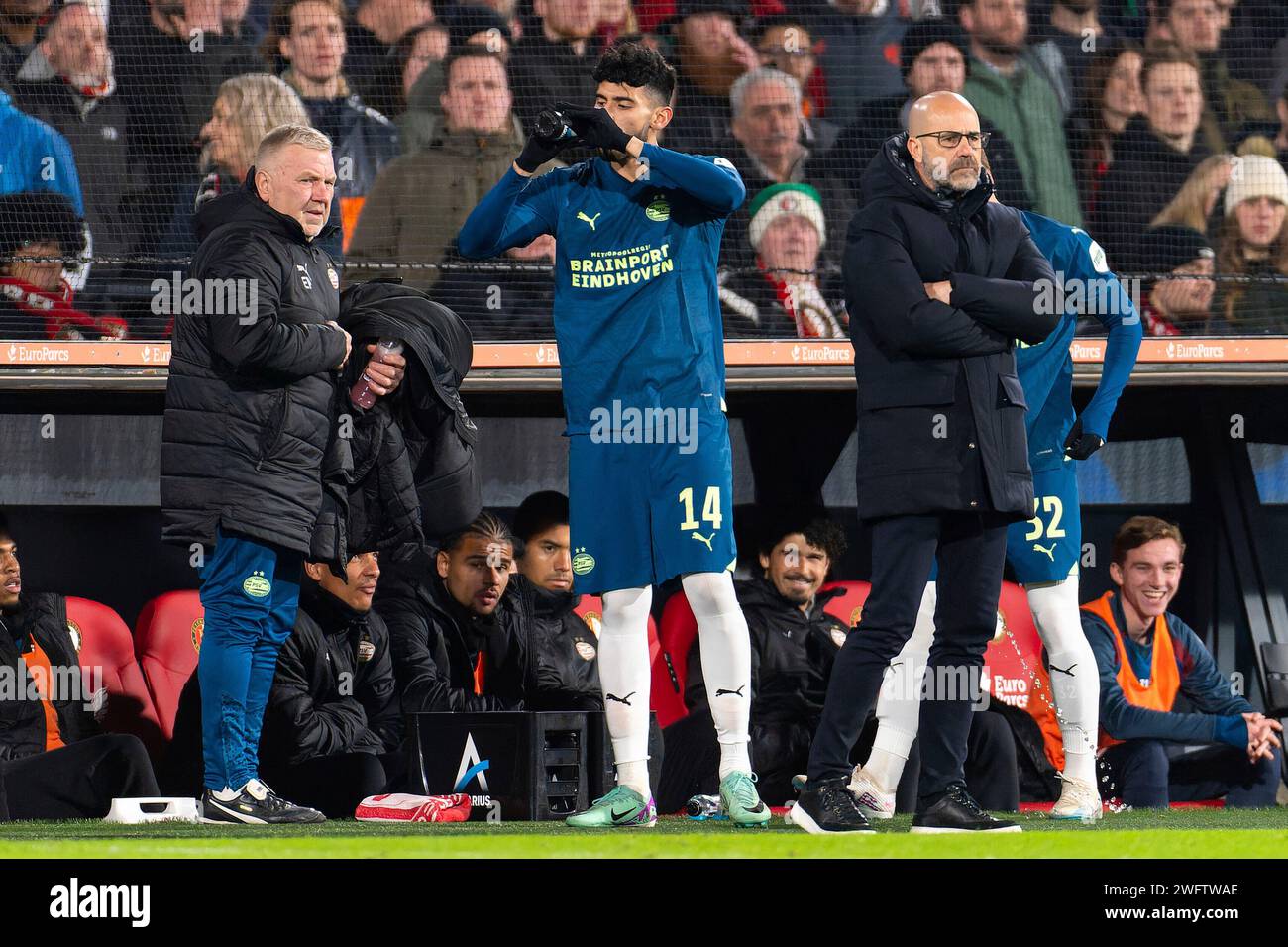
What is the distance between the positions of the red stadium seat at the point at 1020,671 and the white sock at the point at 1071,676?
70.7 inches

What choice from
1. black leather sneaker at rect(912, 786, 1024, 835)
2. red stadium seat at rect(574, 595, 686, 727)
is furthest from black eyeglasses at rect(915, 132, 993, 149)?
red stadium seat at rect(574, 595, 686, 727)

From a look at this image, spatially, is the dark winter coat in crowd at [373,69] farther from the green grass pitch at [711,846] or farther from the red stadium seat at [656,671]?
the green grass pitch at [711,846]

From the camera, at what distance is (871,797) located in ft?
15.0

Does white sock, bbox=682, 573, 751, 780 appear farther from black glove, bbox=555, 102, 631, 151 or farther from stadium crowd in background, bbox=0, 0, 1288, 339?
stadium crowd in background, bbox=0, 0, 1288, 339

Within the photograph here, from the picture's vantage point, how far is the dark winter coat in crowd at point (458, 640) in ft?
18.7

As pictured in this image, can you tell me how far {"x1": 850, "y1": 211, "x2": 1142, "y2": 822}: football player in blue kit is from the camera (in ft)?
15.1

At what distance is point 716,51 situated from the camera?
7.93 meters

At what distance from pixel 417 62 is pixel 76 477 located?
2.24 meters

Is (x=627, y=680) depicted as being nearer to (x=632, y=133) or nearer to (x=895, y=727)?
(x=895, y=727)

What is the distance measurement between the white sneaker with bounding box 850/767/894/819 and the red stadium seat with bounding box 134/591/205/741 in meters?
2.66

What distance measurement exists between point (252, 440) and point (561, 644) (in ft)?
6.58

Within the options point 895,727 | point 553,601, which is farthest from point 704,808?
point 553,601
